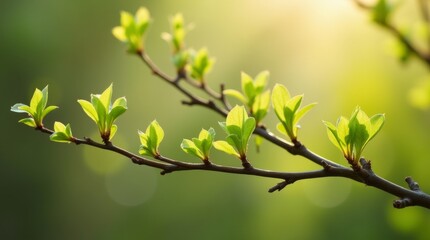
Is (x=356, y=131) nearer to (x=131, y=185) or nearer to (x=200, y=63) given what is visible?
(x=200, y=63)

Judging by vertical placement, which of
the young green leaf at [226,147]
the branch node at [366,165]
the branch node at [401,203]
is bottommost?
the branch node at [401,203]

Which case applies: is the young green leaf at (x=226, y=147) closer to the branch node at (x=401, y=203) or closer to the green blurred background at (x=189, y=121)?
the branch node at (x=401, y=203)

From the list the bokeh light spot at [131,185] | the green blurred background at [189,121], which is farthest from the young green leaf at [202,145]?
the bokeh light spot at [131,185]

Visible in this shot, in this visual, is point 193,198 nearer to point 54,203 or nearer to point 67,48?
point 54,203

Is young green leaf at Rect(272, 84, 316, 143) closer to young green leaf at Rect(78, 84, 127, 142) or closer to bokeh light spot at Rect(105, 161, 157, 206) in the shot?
young green leaf at Rect(78, 84, 127, 142)

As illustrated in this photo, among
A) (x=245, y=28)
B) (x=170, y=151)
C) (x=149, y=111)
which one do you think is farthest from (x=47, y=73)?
(x=245, y=28)
